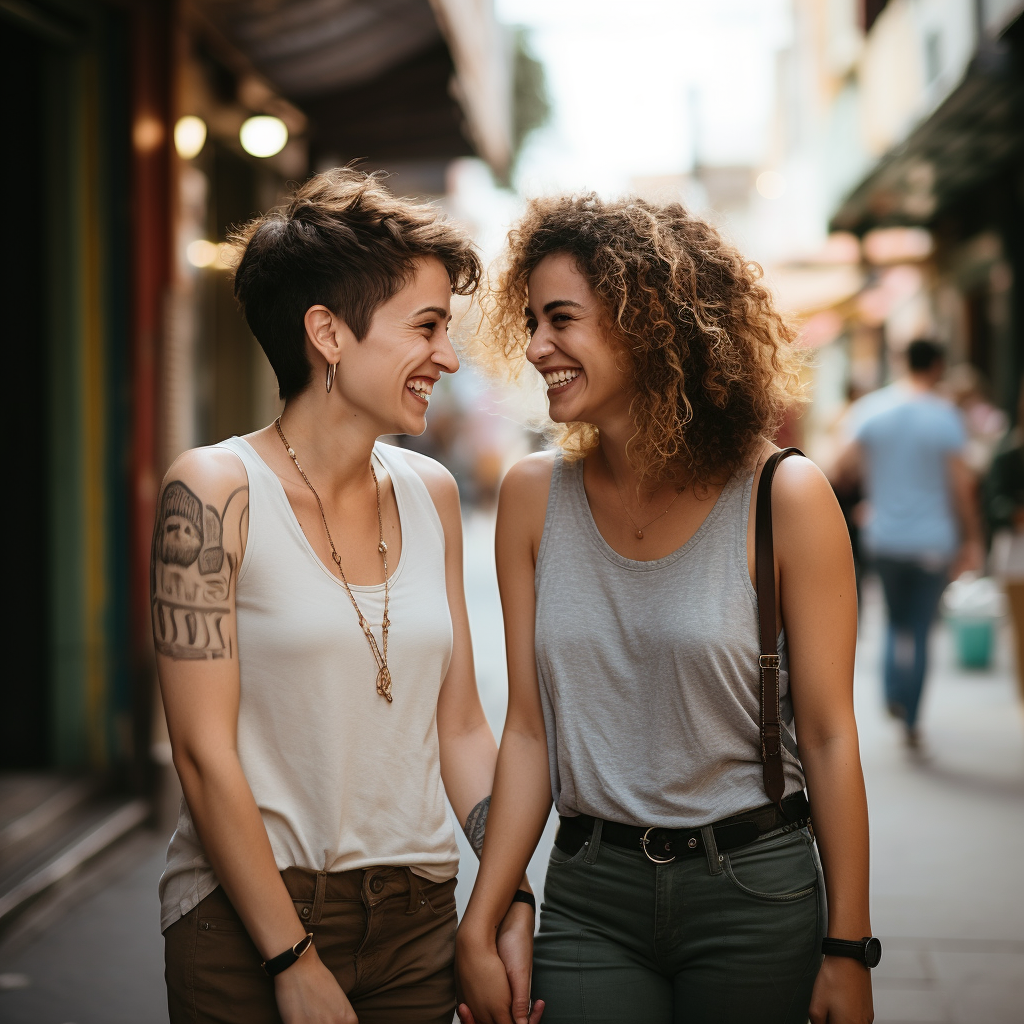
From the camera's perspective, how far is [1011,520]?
7.48m

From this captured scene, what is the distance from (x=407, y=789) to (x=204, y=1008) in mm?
494

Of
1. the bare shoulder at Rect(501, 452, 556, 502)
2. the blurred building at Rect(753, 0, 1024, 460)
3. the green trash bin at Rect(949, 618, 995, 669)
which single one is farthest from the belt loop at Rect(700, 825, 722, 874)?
the blurred building at Rect(753, 0, 1024, 460)

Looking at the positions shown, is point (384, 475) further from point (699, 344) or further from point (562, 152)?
point (562, 152)

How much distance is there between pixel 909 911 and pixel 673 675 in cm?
287

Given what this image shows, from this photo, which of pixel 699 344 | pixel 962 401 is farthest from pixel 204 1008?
pixel 962 401

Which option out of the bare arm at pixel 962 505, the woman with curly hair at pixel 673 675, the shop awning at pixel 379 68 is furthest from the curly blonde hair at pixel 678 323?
the bare arm at pixel 962 505

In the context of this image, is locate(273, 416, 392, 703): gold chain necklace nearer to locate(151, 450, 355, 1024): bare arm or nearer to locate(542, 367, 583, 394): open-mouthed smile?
locate(151, 450, 355, 1024): bare arm

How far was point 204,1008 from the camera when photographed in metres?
1.98

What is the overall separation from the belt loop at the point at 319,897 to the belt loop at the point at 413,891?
16cm

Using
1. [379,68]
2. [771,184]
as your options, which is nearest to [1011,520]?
[379,68]

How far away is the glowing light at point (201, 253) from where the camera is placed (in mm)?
6071

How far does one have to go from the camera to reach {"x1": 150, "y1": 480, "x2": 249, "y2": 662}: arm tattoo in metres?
1.95

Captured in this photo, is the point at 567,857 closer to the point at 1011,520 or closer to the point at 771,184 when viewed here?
the point at 1011,520

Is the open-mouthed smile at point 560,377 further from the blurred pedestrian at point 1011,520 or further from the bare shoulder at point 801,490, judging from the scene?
the blurred pedestrian at point 1011,520
